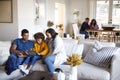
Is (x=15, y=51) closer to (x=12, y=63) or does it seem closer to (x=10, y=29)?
(x=12, y=63)

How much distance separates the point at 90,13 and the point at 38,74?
29.9 ft

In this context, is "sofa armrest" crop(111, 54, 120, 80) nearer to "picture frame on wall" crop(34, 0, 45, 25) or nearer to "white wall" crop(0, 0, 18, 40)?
"white wall" crop(0, 0, 18, 40)

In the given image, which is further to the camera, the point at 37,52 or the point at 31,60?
the point at 37,52

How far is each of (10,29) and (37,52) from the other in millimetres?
3044

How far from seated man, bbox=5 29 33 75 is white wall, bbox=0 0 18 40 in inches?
109

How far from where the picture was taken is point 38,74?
3184 millimetres

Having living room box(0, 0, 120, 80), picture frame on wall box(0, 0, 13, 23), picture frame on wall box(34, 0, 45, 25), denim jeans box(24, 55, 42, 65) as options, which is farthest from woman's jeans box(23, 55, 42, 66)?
picture frame on wall box(34, 0, 45, 25)

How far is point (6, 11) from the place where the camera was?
7.06 meters

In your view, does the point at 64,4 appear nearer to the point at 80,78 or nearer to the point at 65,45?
the point at 65,45

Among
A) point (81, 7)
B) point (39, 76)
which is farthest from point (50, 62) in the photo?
point (81, 7)

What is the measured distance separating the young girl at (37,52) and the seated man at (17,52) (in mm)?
100

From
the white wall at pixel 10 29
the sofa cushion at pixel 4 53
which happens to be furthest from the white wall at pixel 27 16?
the sofa cushion at pixel 4 53

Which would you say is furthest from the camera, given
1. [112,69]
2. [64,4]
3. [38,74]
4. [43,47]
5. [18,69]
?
[64,4]

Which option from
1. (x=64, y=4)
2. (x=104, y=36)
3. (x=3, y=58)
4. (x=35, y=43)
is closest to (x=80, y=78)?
(x=35, y=43)
